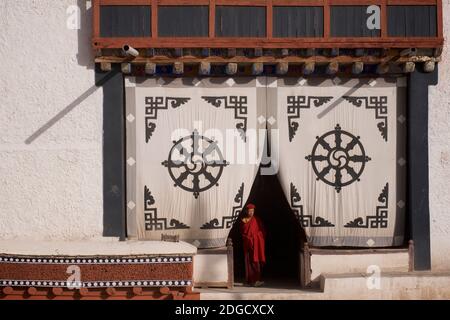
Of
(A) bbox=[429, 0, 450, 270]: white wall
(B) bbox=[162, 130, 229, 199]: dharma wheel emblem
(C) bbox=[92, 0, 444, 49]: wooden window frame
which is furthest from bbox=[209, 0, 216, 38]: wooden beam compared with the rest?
(A) bbox=[429, 0, 450, 270]: white wall

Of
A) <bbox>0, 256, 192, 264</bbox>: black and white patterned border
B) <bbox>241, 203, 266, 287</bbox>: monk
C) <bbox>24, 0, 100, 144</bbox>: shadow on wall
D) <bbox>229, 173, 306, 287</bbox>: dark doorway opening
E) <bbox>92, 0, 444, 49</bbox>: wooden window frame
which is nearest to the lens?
<bbox>0, 256, 192, 264</bbox>: black and white patterned border

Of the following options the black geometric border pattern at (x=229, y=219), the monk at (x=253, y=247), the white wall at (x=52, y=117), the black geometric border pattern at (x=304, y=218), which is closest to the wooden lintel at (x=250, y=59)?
the white wall at (x=52, y=117)

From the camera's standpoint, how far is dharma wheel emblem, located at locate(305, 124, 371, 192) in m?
7.34

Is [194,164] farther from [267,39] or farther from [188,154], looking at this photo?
[267,39]

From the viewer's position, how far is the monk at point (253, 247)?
7.59m

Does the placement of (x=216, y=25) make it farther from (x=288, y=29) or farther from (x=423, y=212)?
(x=423, y=212)

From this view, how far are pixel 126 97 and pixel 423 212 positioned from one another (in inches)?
154

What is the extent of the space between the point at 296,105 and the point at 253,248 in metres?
1.88

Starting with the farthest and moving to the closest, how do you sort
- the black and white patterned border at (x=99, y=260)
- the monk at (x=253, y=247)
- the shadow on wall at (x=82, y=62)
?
the monk at (x=253, y=247), the shadow on wall at (x=82, y=62), the black and white patterned border at (x=99, y=260)

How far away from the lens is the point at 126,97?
734 centimetres

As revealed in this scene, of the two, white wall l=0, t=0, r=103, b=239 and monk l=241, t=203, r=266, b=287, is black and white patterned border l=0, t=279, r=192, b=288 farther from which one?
monk l=241, t=203, r=266, b=287

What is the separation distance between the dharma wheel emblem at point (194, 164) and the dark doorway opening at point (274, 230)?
165cm

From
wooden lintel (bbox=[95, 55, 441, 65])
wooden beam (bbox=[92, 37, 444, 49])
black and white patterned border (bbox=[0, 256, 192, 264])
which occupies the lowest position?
black and white patterned border (bbox=[0, 256, 192, 264])

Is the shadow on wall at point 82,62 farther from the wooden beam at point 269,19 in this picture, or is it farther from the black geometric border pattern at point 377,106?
the black geometric border pattern at point 377,106
